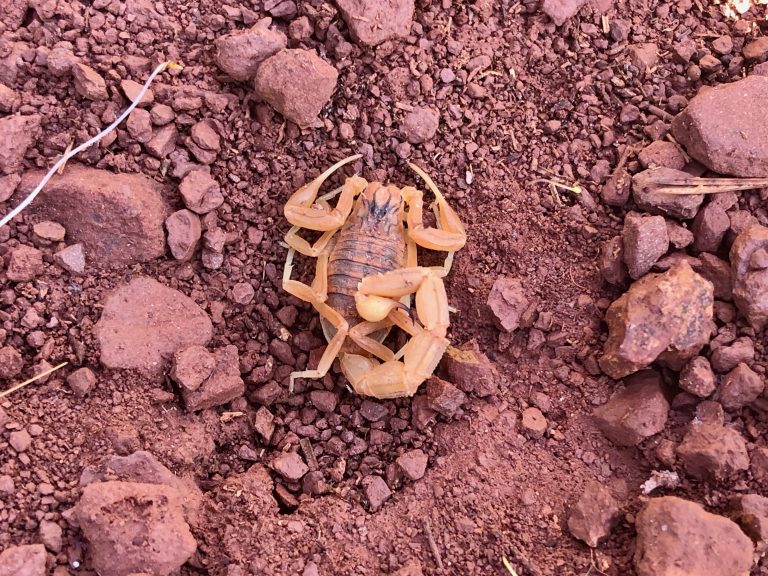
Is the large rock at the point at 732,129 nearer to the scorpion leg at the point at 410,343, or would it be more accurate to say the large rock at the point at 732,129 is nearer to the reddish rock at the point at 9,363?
the scorpion leg at the point at 410,343

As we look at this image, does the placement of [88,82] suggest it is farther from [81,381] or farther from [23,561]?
[23,561]

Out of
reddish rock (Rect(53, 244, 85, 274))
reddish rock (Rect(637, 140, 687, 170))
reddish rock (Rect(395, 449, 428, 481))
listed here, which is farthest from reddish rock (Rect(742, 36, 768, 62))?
reddish rock (Rect(53, 244, 85, 274))

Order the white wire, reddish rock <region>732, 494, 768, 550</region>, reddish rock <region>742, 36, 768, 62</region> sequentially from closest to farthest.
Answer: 1. reddish rock <region>732, 494, 768, 550</region>
2. the white wire
3. reddish rock <region>742, 36, 768, 62</region>

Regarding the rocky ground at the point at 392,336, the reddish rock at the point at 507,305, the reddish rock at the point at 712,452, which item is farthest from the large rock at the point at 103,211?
the reddish rock at the point at 712,452

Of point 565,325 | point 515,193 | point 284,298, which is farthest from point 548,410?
point 284,298

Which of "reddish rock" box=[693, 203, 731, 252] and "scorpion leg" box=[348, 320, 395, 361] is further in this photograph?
"scorpion leg" box=[348, 320, 395, 361]

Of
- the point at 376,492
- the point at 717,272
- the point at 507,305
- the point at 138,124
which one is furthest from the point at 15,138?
the point at 717,272

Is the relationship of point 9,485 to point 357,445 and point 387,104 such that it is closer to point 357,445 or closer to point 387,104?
point 357,445

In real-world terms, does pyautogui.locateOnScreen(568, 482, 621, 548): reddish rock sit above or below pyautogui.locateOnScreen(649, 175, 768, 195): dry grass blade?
below

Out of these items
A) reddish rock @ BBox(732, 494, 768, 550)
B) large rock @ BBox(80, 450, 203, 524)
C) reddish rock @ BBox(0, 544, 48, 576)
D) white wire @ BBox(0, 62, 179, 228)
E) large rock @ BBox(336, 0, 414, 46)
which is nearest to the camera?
reddish rock @ BBox(0, 544, 48, 576)

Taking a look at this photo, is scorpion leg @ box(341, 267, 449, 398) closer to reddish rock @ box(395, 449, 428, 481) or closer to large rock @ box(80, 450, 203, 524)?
reddish rock @ box(395, 449, 428, 481)
